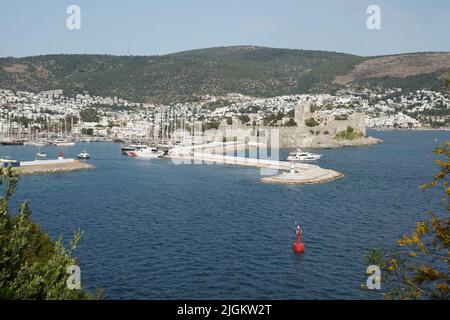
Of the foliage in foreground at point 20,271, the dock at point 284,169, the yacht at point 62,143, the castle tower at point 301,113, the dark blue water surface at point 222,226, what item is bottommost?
the dark blue water surface at point 222,226

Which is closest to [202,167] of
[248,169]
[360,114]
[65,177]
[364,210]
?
[248,169]

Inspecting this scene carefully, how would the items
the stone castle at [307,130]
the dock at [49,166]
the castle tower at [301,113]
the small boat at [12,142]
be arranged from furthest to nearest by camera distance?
1. the small boat at [12,142]
2. the castle tower at [301,113]
3. the stone castle at [307,130]
4. the dock at [49,166]

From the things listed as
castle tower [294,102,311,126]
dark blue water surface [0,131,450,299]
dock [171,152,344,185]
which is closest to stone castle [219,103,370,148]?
castle tower [294,102,311,126]

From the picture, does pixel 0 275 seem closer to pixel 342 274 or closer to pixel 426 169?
pixel 342 274

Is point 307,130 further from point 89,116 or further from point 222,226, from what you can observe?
point 89,116

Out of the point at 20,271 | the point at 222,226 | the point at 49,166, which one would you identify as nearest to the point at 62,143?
the point at 49,166

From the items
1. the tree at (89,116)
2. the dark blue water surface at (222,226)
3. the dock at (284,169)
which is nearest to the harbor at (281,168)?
the dock at (284,169)

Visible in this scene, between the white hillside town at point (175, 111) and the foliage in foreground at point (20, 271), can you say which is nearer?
the foliage in foreground at point (20, 271)

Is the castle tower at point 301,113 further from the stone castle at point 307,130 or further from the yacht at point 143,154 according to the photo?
the yacht at point 143,154
